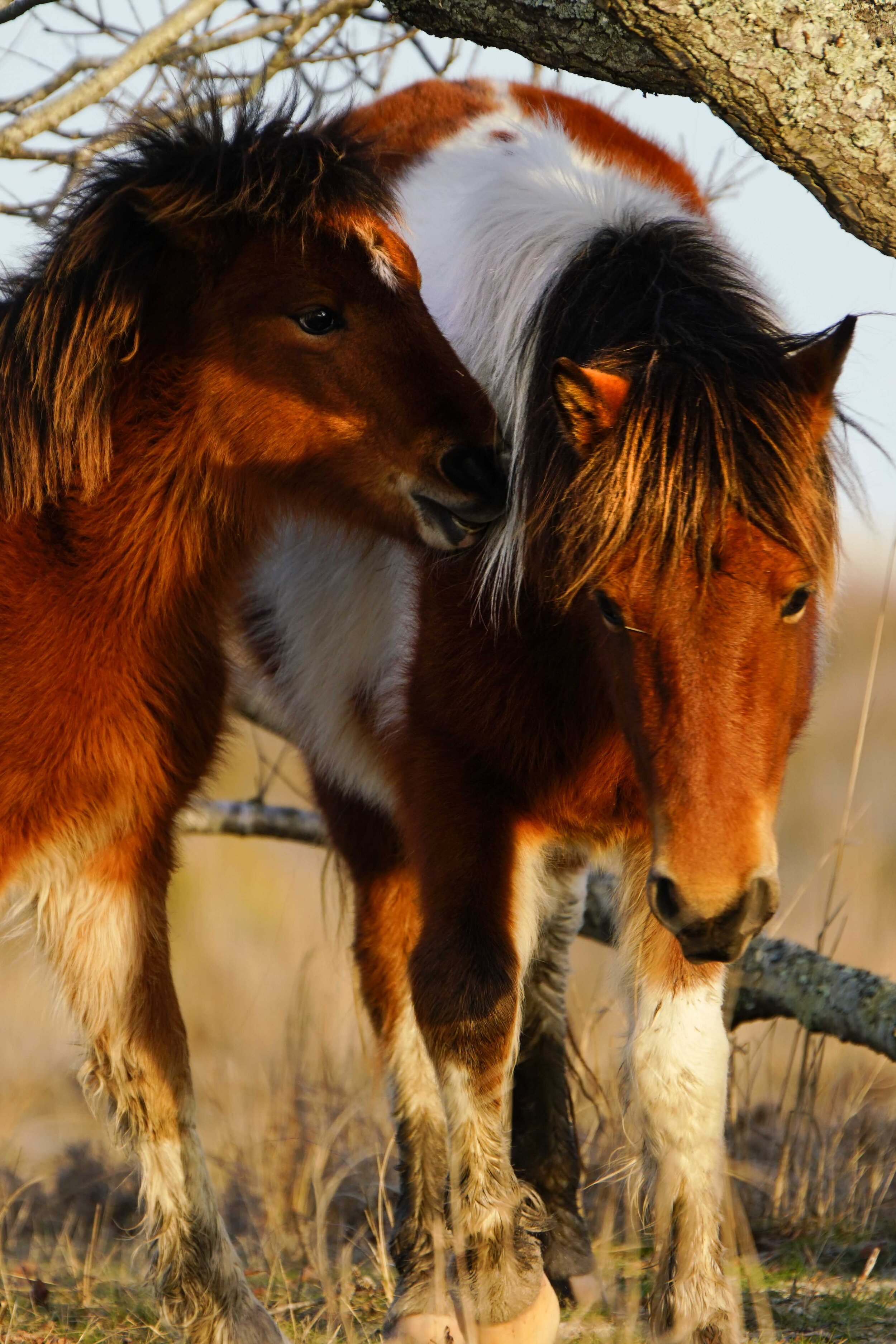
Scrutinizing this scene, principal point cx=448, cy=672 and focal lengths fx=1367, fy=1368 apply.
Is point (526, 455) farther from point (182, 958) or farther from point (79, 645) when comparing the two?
point (182, 958)

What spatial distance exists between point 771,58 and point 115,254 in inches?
50.7

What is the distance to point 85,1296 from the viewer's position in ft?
11.1

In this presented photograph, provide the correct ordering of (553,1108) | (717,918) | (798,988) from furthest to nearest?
(553,1108) → (798,988) → (717,918)

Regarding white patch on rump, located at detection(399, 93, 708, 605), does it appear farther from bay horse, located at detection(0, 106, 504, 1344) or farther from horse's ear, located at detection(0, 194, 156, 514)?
horse's ear, located at detection(0, 194, 156, 514)

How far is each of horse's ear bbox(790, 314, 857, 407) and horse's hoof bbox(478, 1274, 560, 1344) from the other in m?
1.88

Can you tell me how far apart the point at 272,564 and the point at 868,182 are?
5.99 ft

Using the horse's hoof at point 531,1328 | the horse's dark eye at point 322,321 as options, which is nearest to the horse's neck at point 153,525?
the horse's dark eye at point 322,321

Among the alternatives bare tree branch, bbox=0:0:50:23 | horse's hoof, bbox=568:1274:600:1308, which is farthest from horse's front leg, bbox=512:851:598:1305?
bare tree branch, bbox=0:0:50:23

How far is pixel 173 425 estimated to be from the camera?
275cm

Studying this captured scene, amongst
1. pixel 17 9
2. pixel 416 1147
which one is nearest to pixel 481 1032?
pixel 416 1147

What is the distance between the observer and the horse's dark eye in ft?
8.58

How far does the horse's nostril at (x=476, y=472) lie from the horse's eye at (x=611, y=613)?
39cm

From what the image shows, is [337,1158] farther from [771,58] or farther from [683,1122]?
[771,58]

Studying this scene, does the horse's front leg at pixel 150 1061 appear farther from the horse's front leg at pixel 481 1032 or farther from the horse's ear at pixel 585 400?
the horse's ear at pixel 585 400
